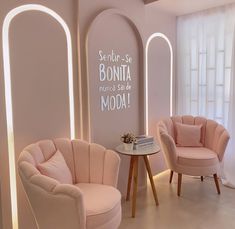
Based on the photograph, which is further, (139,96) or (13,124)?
(139,96)

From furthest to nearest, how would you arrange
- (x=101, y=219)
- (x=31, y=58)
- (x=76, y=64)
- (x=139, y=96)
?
1. (x=139, y=96)
2. (x=76, y=64)
3. (x=31, y=58)
4. (x=101, y=219)

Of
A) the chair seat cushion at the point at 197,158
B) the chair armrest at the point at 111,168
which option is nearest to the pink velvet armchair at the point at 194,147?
the chair seat cushion at the point at 197,158

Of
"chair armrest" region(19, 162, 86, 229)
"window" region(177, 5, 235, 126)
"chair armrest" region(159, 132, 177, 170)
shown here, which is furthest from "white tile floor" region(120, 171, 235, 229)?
"window" region(177, 5, 235, 126)

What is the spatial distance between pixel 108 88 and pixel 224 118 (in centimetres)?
182

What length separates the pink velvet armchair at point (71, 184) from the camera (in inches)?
70.4

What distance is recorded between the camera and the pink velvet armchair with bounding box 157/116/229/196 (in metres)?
3.11

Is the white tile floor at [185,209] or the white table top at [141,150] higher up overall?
the white table top at [141,150]

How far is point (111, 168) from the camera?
233 centimetres

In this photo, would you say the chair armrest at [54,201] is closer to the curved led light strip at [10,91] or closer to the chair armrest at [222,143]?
the curved led light strip at [10,91]

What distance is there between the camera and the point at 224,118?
3.65 m

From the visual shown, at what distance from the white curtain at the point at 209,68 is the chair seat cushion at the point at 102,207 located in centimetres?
209

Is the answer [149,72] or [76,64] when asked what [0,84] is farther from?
[149,72]

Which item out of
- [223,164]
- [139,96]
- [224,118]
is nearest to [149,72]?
[139,96]

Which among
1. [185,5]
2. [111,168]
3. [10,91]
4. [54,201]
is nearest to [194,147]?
[111,168]
